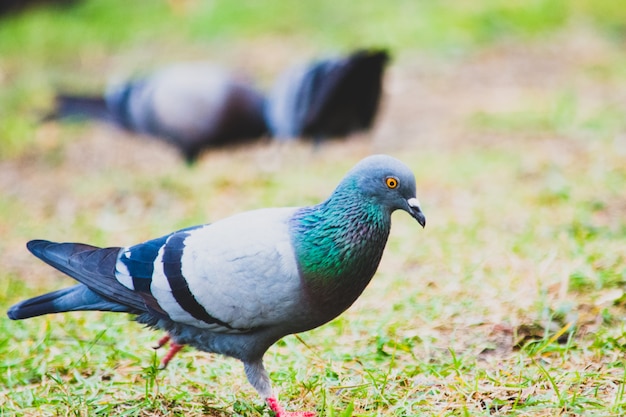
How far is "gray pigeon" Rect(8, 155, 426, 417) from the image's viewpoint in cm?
251

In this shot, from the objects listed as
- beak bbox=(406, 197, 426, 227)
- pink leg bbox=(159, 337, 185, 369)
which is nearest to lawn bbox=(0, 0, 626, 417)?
pink leg bbox=(159, 337, 185, 369)

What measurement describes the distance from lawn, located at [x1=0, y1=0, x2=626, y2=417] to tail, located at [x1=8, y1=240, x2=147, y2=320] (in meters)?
0.31

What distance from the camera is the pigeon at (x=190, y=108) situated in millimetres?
6520

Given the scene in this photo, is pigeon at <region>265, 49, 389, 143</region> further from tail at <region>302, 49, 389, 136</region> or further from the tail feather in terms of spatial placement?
the tail feather

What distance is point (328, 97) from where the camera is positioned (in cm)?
655

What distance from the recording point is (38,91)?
9047 mm

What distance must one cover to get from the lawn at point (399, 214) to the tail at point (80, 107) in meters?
0.42

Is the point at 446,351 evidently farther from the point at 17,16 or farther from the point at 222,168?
the point at 17,16

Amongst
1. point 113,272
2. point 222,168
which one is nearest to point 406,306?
point 113,272

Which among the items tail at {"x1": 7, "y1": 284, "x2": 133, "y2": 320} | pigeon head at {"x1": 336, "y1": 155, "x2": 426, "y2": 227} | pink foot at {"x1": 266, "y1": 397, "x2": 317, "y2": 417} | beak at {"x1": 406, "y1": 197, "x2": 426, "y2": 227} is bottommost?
pink foot at {"x1": 266, "y1": 397, "x2": 317, "y2": 417}

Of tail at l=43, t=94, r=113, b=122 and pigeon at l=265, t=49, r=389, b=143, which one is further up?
pigeon at l=265, t=49, r=389, b=143

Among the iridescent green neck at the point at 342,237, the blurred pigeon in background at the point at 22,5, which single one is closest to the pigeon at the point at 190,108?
the iridescent green neck at the point at 342,237

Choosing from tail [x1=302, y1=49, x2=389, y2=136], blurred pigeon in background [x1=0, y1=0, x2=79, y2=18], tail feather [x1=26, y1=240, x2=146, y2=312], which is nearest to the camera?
tail feather [x1=26, y1=240, x2=146, y2=312]

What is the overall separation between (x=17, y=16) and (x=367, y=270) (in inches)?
441
